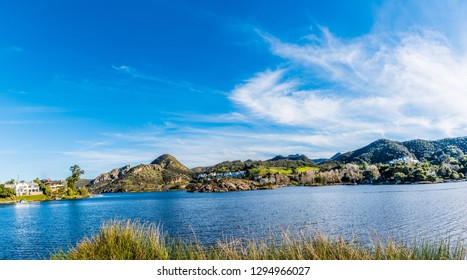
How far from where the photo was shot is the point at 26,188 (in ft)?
440

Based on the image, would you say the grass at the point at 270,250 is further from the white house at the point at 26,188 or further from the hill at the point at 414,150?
the white house at the point at 26,188

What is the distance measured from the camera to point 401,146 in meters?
142

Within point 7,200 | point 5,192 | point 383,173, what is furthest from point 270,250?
point 383,173

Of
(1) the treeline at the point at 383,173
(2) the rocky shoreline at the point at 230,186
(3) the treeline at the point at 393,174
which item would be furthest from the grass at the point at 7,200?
(3) the treeline at the point at 393,174

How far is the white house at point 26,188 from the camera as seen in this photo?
128 meters

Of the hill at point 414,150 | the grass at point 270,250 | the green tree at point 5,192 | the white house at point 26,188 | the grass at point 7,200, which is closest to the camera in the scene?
the grass at point 270,250

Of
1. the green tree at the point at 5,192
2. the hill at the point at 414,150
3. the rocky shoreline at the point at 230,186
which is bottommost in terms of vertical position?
the rocky shoreline at the point at 230,186

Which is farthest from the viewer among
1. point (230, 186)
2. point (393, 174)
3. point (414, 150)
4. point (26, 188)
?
point (230, 186)

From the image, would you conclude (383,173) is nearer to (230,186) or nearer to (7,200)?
(230,186)

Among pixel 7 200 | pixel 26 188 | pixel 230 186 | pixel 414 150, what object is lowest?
pixel 230 186
